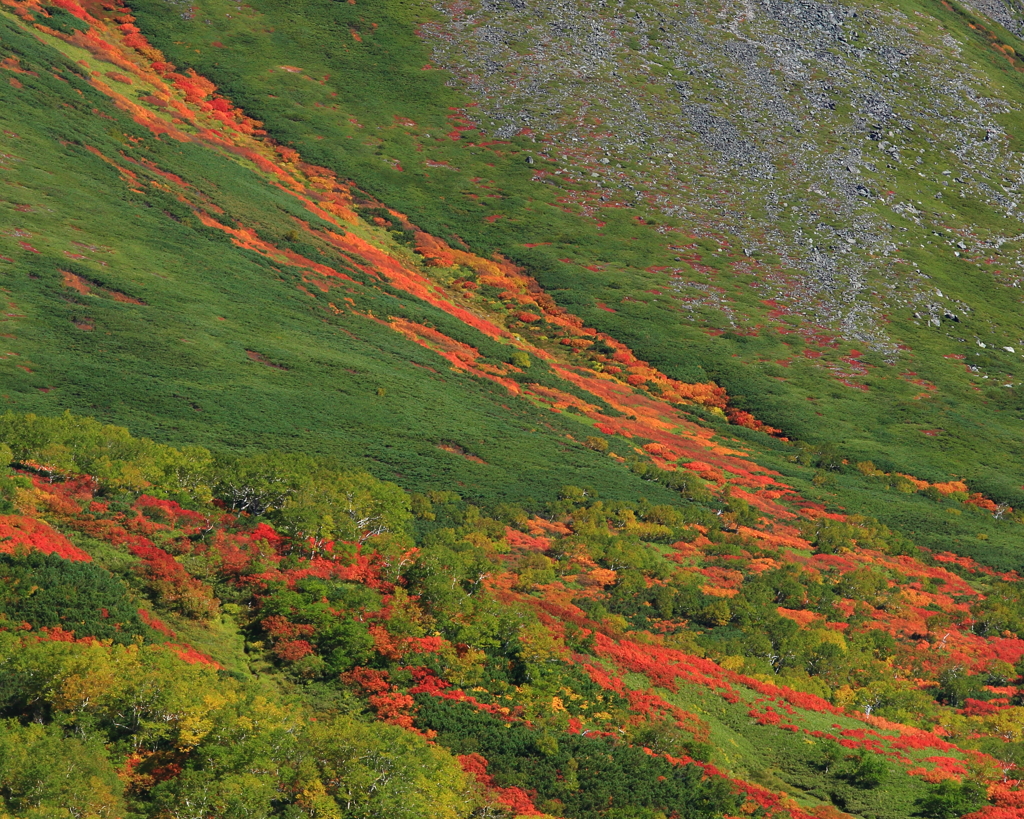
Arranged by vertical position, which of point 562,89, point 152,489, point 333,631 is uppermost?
point 562,89

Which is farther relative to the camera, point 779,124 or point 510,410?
point 779,124

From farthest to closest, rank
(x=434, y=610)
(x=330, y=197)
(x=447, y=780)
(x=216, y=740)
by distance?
(x=330, y=197)
(x=434, y=610)
(x=447, y=780)
(x=216, y=740)

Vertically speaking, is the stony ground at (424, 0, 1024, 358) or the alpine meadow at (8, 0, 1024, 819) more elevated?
the stony ground at (424, 0, 1024, 358)

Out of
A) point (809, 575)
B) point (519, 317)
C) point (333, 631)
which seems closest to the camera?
point (333, 631)

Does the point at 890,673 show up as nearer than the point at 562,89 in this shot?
Yes

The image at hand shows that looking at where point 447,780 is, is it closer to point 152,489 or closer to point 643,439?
point 152,489

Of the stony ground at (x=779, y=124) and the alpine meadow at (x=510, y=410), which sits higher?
the stony ground at (x=779, y=124)

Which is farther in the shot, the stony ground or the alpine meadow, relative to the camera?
the stony ground

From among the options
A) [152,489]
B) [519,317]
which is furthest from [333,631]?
[519,317]

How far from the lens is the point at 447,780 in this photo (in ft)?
→ 97.8

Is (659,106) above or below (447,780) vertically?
above

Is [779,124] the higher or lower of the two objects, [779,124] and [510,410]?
the higher

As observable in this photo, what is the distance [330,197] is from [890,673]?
84.6 metres

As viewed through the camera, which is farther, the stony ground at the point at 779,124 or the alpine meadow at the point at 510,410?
the stony ground at the point at 779,124
